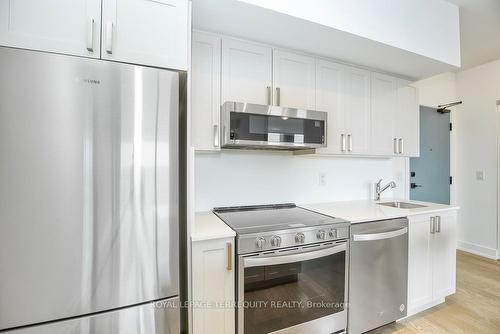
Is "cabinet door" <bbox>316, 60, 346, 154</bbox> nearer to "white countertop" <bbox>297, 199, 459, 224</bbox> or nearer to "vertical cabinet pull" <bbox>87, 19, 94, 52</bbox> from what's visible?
"white countertop" <bbox>297, 199, 459, 224</bbox>

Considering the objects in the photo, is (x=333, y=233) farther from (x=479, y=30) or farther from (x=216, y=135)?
(x=479, y=30)

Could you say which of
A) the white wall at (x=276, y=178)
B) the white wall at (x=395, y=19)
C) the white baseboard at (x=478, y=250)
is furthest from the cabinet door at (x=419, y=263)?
the white baseboard at (x=478, y=250)

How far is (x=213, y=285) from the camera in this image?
1.28 m

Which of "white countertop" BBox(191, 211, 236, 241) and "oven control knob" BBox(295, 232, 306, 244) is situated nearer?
"white countertop" BBox(191, 211, 236, 241)

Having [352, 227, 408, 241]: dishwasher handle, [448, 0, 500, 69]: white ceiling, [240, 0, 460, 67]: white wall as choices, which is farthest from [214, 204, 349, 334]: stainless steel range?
[448, 0, 500, 69]: white ceiling

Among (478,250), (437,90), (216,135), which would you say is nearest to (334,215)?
(216,135)

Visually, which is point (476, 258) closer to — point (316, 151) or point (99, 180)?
point (316, 151)

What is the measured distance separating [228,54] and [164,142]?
898 millimetres

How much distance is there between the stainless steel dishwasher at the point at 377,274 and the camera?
1628 mm

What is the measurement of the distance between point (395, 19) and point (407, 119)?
1050 millimetres

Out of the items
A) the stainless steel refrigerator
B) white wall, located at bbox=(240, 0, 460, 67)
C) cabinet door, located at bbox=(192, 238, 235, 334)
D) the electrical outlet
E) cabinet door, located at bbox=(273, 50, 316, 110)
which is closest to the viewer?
the stainless steel refrigerator

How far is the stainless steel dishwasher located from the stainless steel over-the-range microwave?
74 cm

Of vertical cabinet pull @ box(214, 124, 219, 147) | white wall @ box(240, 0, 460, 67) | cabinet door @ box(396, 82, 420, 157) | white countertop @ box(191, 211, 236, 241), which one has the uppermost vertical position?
white wall @ box(240, 0, 460, 67)

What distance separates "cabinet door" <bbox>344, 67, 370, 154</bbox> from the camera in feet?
6.87
